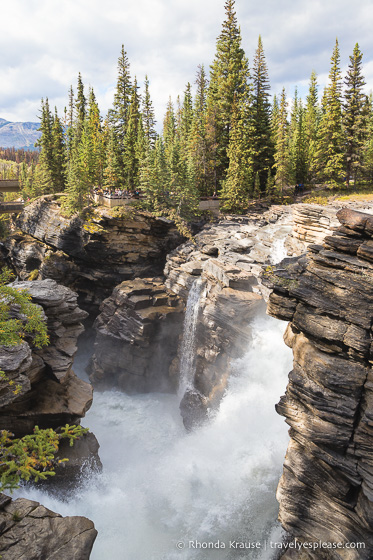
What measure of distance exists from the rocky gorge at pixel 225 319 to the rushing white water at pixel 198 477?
6.60 ft

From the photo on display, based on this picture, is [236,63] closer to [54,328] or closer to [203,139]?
[203,139]

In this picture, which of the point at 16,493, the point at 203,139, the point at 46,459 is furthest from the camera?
the point at 203,139

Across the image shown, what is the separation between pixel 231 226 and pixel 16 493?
3145 centimetres

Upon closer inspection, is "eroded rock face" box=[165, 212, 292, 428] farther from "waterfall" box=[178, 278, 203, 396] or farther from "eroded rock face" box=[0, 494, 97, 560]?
"eroded rock face" box=[0, 494, 97, 560]

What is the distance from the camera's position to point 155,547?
16.9 metres

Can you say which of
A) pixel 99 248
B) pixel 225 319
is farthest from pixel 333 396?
pixel 99 248

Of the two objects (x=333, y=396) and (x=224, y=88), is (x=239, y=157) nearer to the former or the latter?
(x=224, y=88)

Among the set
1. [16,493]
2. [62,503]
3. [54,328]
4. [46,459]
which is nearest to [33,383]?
[54,328]

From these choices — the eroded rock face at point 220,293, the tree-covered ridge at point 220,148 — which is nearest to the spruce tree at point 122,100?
the tree-covered ridge at point 220,148

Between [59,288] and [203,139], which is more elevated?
[203,139]

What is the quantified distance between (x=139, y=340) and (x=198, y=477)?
1429cm

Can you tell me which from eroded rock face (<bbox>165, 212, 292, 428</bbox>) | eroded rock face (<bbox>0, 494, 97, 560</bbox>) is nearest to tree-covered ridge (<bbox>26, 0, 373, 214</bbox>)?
eroded rock face (<bbox>165, 212, 292, 428</bbox>)

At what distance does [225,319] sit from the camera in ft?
86.5

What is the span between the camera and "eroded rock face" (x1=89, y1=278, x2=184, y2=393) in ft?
107
